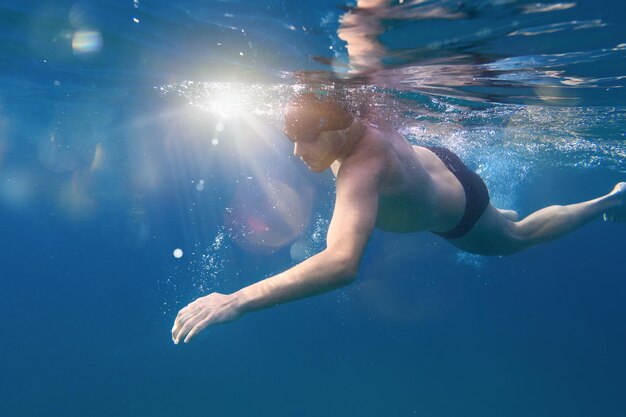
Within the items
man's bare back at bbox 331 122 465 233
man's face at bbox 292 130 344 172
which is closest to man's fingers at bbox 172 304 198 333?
man's bare back at bbox 331 122 465 233

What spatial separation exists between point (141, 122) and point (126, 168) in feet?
97.3

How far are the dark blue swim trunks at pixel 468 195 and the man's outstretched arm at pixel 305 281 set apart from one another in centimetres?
265

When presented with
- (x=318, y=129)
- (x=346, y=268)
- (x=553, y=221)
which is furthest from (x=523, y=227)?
(x=346, y=268)

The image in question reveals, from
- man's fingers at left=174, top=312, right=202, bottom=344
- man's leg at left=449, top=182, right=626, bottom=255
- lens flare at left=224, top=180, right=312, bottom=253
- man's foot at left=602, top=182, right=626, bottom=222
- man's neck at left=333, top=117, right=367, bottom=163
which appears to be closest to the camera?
man's fingers at left=174, top=312, right=202, bottom=344

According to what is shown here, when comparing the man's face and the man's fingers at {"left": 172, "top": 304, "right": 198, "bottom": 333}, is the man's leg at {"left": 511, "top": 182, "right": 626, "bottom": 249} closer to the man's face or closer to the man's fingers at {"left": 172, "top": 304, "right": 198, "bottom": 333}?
the man's face

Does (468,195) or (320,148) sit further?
(468,195)

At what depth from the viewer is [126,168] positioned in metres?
53.8

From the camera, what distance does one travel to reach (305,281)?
3057 mm

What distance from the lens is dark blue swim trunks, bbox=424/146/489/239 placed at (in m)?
5.66

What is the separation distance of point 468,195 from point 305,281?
3435mm

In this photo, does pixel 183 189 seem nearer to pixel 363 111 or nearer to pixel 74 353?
pixel 74 353

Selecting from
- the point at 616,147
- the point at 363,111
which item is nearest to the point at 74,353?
the point at 363,111

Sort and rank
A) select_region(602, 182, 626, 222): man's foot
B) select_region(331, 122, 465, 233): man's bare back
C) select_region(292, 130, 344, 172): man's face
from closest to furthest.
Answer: select_region(331, 122, 465, 233): man's bare back < select_region(292, 130, 344, 172): man's face < select_region(602, 182, 626, 222): man's foot

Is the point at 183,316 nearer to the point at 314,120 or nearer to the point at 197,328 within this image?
the point at 197,328
